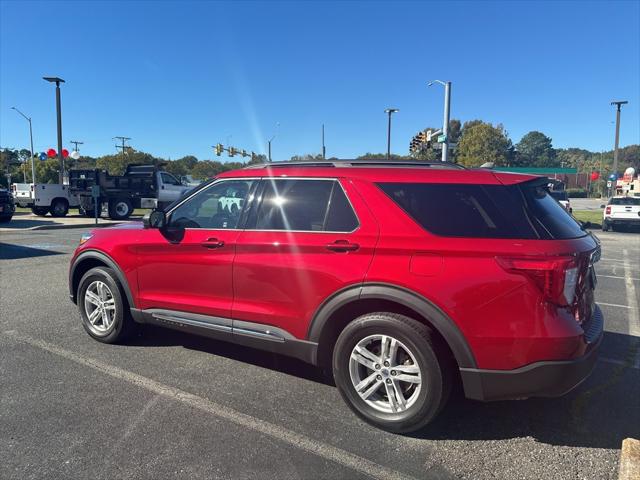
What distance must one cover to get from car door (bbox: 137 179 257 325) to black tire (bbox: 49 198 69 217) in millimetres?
21787

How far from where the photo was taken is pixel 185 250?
13.5 feet

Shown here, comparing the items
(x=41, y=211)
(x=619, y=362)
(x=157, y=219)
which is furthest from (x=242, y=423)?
(x=41, y=211)

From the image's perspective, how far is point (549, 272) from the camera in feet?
9.11

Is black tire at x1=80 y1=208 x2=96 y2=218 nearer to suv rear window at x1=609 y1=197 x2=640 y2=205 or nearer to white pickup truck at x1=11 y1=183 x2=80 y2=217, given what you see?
white pickup truck at x1=11 y1=183 x2=80 y2=217

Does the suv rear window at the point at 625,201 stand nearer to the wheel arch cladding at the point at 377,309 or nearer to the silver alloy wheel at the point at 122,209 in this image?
the wheel arch cladding at the point at 377,309

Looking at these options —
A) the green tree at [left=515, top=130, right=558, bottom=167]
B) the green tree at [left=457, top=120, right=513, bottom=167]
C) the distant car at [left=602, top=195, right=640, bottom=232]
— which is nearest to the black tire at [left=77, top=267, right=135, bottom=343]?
the distant car at [left=602, top=195, right=640, bottom=232]

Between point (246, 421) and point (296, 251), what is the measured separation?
1245 mm

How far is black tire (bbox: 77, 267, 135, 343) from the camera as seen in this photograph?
4.65 metres

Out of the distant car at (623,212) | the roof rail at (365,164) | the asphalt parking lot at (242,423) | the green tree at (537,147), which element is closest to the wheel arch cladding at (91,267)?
the asphalt parking lot at (242,423)

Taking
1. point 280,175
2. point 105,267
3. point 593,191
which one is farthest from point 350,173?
point 593,191

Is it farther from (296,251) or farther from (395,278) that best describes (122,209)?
(395,278)

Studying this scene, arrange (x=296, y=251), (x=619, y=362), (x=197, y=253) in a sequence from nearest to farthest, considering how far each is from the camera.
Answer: (x=296, y=251), (x=197, y=253), (x=619, y=362)

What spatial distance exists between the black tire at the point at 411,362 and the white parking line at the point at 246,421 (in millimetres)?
398

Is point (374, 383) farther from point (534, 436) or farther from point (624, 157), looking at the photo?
point (624, 157)
